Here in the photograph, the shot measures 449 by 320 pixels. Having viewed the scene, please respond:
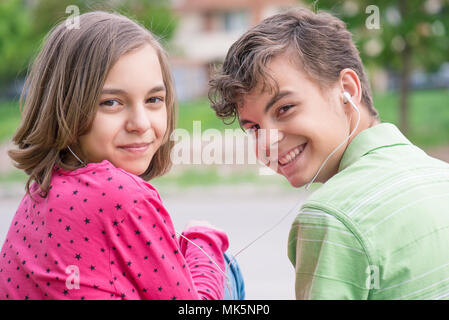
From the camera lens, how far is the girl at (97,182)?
132 cm

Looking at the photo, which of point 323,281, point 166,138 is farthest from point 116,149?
point 323,281

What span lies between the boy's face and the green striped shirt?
0.24 m

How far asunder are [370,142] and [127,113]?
2.04 feet

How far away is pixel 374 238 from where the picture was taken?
1.17 metres

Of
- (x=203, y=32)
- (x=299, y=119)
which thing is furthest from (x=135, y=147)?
(x=203, y=32)

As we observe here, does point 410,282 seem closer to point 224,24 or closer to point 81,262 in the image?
point 81,262

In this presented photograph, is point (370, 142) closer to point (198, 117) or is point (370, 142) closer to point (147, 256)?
point (147, 256)

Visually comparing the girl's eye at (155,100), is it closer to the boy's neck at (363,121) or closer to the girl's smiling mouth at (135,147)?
the girl's smiling mouth at (135,147)

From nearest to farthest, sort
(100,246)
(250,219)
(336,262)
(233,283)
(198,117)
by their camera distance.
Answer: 1. (336,262)
2. (100,246)
3. (233,283)
4. (250,219)
5. (198,117)

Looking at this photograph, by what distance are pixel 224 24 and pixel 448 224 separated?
21.8 m

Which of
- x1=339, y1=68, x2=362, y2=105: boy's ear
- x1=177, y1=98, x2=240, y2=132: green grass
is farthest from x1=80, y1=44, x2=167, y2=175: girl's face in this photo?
x1=177, y1=98, x2=240, y2=132: green grass

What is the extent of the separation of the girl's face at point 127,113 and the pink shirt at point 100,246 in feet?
0.38

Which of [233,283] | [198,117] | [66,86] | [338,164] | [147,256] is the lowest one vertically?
[198,117]

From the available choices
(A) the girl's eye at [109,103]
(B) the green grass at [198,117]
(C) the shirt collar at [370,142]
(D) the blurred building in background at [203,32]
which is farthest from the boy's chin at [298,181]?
(D) the blurred building in background at [203,32]
